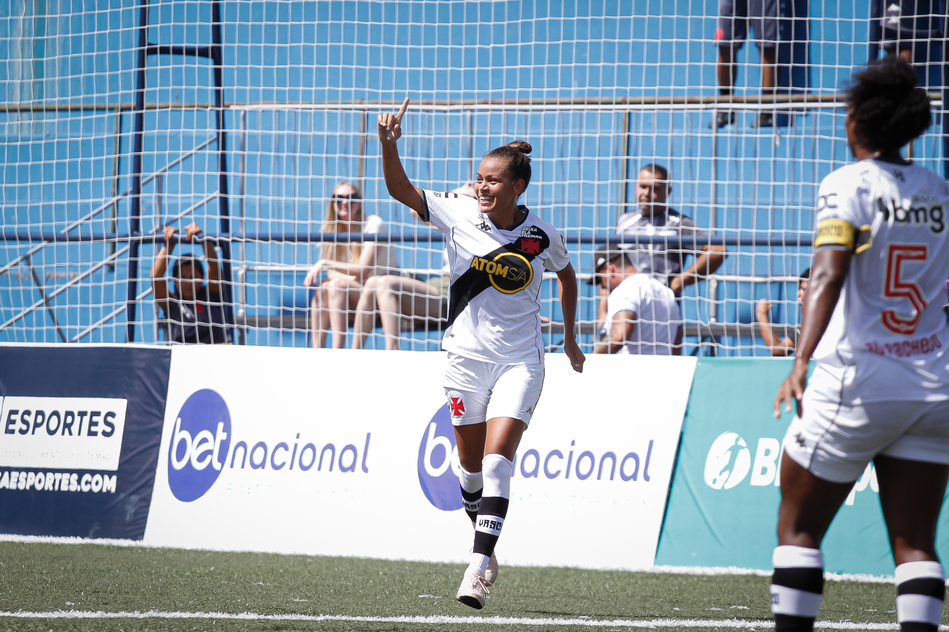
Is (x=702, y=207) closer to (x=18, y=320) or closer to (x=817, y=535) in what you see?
(x=817, y=535)

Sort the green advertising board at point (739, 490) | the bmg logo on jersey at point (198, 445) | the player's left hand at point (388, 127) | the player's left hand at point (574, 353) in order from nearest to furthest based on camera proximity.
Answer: the player's left hand at point (388, 127) < the player's left hand at point (574, 353) < the green advertising board at point (739, 490) < the bmg logo on jersey at point (198, 445)

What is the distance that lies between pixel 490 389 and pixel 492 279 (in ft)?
1.88

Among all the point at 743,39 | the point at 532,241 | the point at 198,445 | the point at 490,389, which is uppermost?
the point at 743,39

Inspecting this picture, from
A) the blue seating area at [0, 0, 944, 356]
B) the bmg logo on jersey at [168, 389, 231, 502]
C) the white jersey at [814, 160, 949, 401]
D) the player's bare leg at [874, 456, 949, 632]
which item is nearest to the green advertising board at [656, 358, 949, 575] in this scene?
the blue seating area at [0, 0, 944, 356]

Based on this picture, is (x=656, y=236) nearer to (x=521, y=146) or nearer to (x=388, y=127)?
(x=521, y=146)

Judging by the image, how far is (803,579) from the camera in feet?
8.84

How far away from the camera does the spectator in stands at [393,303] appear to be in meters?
7.85

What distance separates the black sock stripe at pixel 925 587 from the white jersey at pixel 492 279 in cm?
245

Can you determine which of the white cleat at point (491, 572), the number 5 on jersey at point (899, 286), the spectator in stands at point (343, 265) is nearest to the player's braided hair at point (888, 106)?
the number 5 on jersey at point (899, 286)

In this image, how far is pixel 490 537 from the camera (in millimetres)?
4477

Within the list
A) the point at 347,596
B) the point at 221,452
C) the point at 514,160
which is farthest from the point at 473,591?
the point at 221,452

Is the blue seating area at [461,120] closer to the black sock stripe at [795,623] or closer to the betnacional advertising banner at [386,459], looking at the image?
the betnacional advertising banner at [386,459]

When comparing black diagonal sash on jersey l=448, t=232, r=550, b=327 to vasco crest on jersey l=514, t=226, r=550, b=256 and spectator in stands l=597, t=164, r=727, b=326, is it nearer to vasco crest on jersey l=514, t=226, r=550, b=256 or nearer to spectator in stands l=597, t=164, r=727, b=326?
vasco crest on jersey l=514, t=226, r=550, b=256

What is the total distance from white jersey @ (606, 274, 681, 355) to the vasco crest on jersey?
235 centimetres
